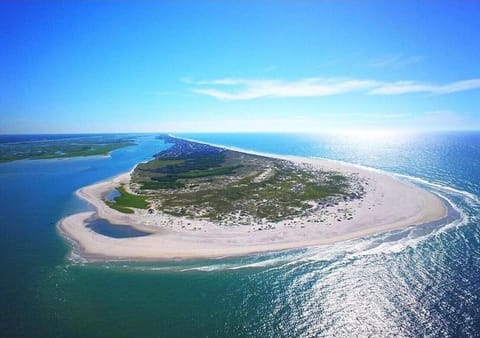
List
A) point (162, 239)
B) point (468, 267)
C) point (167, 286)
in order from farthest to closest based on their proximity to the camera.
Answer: point (162, 239), point (468, 267), point (167, 286)

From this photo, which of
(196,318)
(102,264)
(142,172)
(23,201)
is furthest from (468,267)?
(142,172)

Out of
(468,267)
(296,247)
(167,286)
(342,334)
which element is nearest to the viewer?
Answer: (342,334)

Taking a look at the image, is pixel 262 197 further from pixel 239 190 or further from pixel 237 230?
pixel 237 230

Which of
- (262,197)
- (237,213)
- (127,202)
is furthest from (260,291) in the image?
(127,202)

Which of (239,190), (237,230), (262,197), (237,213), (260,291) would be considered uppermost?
(239,190)

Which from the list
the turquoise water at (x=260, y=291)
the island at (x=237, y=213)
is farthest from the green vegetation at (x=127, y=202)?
the turquoise water at (x=260, y=291)

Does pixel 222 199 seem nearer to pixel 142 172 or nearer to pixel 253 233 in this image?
pixel 253 233

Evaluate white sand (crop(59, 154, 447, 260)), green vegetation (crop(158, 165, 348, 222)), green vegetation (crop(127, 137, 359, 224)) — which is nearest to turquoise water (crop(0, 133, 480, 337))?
white sand (crop(59, 154, 447, 260))

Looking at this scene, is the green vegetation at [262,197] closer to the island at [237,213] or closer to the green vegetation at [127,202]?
the island at [237,213]
